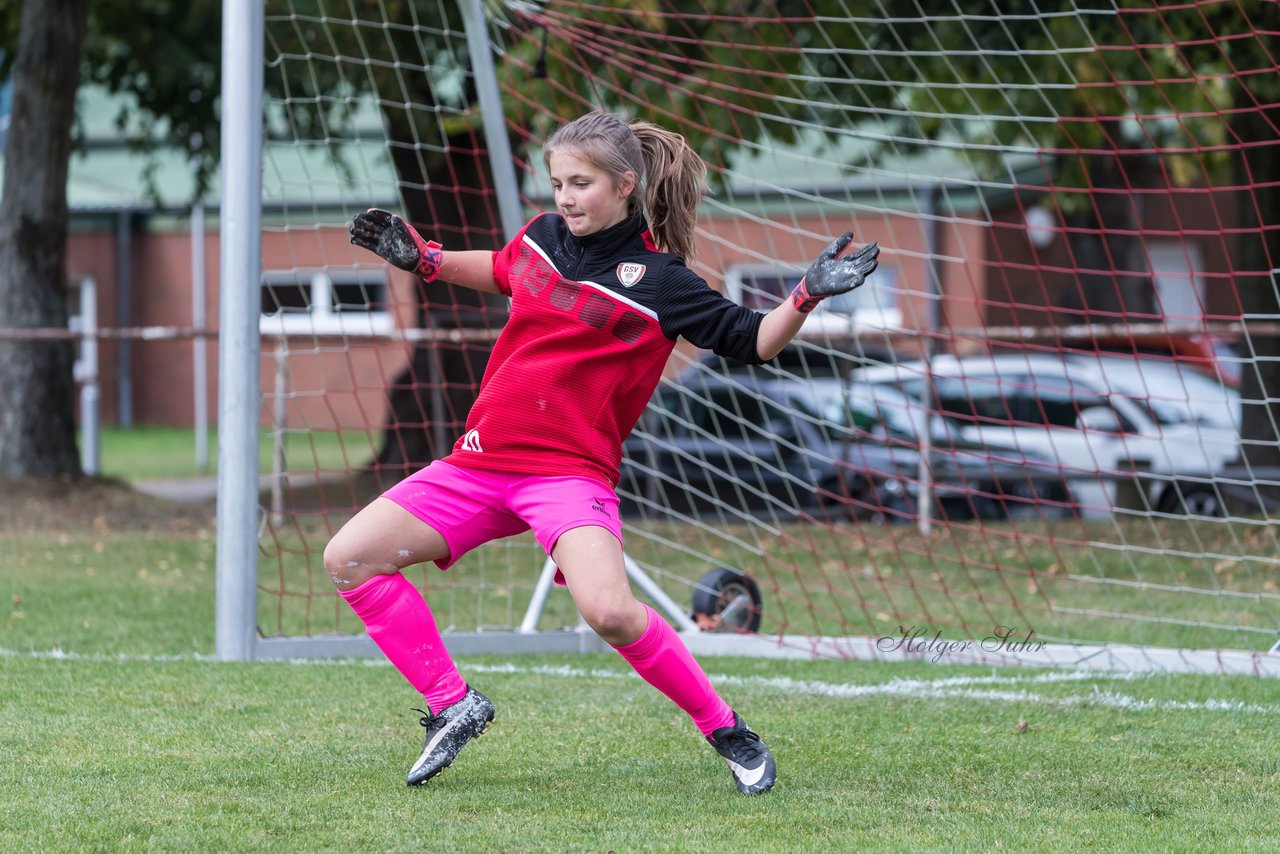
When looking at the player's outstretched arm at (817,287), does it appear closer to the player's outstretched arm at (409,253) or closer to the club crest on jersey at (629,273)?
the club crest on jersey at (629,273)

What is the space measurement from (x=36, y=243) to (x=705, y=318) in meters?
9.07

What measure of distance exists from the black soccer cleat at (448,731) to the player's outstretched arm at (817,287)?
1.09m

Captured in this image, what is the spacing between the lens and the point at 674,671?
3.49 metres

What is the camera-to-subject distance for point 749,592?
602 centimetres

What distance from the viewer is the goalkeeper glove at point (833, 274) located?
10.5 feet

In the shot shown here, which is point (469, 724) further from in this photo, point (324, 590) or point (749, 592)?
point (324, 590)

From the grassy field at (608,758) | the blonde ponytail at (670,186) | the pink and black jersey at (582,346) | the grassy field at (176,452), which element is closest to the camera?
the grassy field at (608,758)

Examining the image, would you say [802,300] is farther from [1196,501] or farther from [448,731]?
[1196,501]

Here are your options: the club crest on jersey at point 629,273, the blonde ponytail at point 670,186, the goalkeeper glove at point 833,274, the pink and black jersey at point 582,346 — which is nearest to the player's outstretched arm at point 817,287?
the goalkeeper glove at point 833,274

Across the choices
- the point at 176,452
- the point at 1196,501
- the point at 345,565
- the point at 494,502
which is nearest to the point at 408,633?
the point at 345,565

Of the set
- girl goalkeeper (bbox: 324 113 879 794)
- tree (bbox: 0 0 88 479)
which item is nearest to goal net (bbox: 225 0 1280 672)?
tree (bbox: 0 0 88 479)

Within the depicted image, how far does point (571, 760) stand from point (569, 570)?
671 mm

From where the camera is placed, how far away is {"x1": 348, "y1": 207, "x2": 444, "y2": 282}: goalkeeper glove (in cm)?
382

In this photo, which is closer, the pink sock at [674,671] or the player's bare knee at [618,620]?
the player's bare knee at [618,620]
